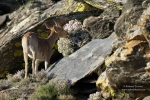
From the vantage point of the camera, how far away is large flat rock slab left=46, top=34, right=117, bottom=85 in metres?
12.2

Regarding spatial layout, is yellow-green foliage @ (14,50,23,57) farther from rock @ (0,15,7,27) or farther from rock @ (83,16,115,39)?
rock @ (0,15,7,27)

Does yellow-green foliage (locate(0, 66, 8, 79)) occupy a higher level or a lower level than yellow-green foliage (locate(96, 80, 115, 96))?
lower

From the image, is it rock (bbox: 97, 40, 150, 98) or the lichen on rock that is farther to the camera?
the lichen on rock

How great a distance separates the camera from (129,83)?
10.2 meters

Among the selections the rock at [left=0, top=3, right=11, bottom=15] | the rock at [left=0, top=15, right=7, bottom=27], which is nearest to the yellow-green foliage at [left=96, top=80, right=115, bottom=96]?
the rock at [left=0, top=15, right=7, bottom=27]

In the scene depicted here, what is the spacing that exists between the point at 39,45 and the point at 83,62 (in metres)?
2.26

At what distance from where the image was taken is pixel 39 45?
570 inches

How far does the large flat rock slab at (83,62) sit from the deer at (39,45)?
0.67 meters

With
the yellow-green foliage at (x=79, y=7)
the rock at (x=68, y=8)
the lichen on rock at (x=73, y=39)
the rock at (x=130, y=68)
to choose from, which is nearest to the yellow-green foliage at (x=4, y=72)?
the lichen on rock at (x=73, y=39)

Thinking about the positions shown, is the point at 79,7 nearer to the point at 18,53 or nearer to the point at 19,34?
the point at 19,34

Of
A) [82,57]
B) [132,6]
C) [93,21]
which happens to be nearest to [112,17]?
[93,21]

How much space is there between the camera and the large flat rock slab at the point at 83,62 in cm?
1221

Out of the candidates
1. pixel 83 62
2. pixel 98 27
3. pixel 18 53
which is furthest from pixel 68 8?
pixel 83 62

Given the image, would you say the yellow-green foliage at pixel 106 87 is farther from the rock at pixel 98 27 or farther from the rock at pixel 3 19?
the rock at pixel 3 19
